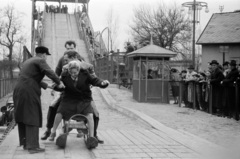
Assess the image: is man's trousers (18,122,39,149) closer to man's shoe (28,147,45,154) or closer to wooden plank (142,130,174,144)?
man's shoe (28,147,45,154)

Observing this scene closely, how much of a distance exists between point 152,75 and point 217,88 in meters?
4.99

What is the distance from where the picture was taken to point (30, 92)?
709 centimetres

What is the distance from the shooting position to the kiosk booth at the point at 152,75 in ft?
58.3

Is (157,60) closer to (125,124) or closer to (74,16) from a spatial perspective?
(125,124)

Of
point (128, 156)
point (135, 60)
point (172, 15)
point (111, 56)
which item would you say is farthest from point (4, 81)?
point (172, 15)

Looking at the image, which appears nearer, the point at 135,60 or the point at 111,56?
the point at 135,60

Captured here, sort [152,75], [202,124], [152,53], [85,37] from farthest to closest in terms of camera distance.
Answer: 1. [85,37]
2. [152,75]
3. [152,53]
4. [202,124]

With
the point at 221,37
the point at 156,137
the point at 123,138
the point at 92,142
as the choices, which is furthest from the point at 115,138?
the point at 221,37

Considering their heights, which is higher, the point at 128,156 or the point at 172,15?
the point at 172,15

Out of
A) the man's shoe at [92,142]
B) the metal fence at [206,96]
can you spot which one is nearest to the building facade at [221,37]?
the metal fence at [206,96]

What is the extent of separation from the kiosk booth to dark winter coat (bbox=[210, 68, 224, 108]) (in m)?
4.41

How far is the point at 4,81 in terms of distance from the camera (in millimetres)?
22594

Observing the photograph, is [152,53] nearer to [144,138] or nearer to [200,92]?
[200,92]

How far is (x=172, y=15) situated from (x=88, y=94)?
4388 centimetres
